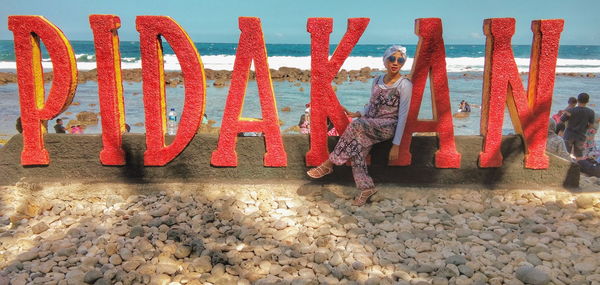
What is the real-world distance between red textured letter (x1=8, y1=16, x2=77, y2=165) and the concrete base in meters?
0.14

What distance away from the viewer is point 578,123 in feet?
25.3

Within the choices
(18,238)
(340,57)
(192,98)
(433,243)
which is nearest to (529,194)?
(433,243)

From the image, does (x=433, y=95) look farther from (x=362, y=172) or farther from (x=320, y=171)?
(x=320, y=171)

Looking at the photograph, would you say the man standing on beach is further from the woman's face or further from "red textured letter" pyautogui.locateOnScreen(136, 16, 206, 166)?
"red textured letter" pyautogui.locateOnScreen(136, 16, 206, 166)

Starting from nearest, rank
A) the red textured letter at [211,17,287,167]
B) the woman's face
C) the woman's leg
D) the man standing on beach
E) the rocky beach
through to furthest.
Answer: the rocky beach
the woman's face
the woman's leg
the red textured letter at [211,17,287,167]
the man standing on beach

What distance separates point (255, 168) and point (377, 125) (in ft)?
4.90

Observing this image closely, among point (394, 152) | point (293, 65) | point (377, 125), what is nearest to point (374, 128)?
point (377, 125)

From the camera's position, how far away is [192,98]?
4902 millimetres

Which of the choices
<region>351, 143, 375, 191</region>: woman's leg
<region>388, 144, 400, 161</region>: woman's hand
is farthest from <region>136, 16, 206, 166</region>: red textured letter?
<region>388, 144, 400, 161</region>: woman's hand

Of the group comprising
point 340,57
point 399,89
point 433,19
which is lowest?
point 399,89

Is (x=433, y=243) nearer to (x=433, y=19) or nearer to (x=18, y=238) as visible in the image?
(x=433, y=19)

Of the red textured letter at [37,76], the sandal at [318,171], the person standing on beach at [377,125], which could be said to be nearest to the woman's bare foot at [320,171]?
the sandal at [318,171]

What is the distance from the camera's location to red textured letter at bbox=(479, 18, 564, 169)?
477cm

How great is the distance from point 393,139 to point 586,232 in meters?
2.01
